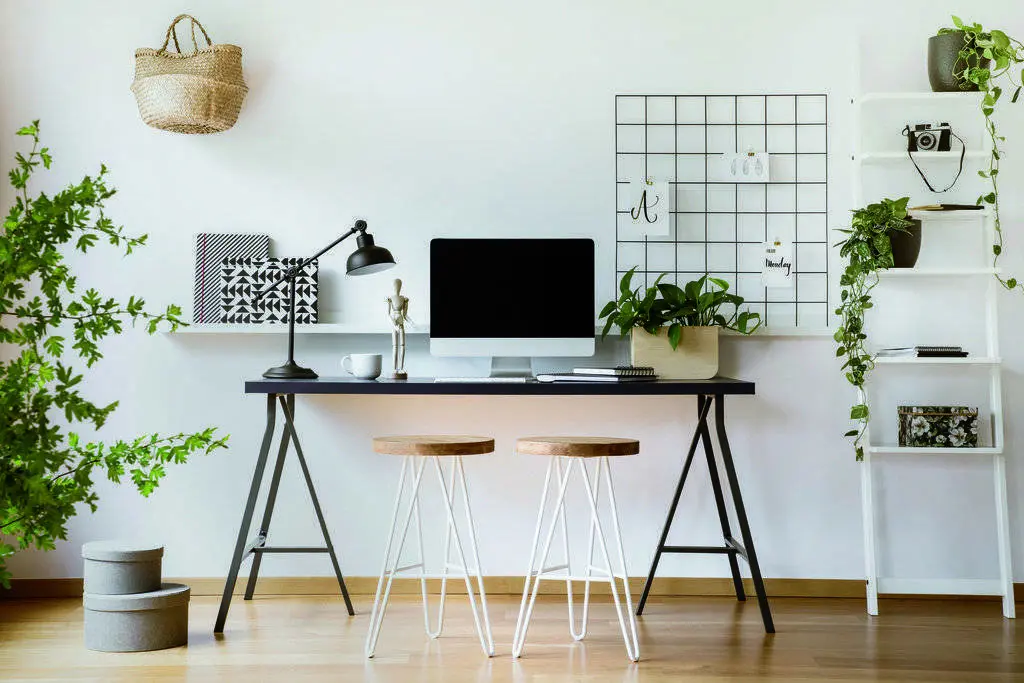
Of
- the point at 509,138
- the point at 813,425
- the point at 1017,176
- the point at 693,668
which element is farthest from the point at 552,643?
the point at 1017,176

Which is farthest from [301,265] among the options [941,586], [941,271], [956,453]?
[941,586]

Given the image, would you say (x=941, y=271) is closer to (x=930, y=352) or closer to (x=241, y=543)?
(x=930, y=352)

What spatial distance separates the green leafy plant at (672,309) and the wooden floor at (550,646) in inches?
39.4

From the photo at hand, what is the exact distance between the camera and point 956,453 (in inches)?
133

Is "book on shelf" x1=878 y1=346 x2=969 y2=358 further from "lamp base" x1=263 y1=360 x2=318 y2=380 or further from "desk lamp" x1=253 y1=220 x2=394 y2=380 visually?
"lamp base" x1=263 y1=360 x2=318 y2=380

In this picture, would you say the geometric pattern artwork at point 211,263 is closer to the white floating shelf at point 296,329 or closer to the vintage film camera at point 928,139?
the white floating shelf at point 296,329

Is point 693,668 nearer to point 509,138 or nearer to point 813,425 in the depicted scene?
point 813,425

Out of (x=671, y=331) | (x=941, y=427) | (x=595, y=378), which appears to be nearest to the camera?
(x=595, y=378)

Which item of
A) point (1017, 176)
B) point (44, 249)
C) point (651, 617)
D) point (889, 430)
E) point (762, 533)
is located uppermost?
point (1017, 176)

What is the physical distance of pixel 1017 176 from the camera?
3.55 meters

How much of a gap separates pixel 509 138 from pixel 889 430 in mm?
1810

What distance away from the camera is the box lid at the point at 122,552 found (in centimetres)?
282

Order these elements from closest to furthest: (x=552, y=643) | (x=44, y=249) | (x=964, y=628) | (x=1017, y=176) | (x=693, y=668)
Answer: (x=44, y=249) → (x=693, y=668) → (x=552, y=643) → (x=964, y=628) → (x=1017, y=176)

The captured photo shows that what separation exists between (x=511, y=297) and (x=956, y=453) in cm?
168
